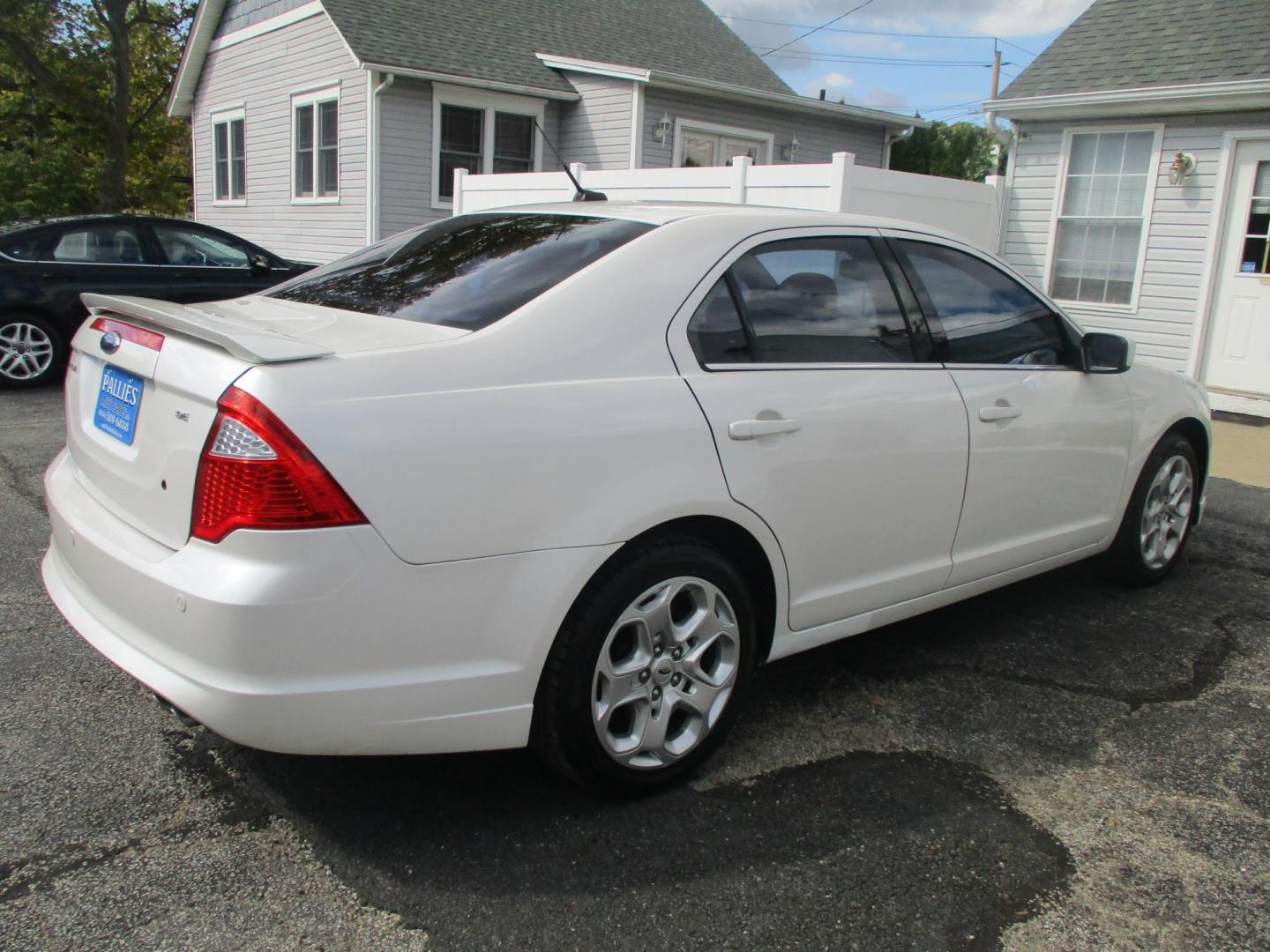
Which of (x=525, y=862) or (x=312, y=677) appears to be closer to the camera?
(x=312, y=677)

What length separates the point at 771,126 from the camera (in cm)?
1692

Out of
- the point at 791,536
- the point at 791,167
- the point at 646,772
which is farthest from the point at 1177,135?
the point at 646,772

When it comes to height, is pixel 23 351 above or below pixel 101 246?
below

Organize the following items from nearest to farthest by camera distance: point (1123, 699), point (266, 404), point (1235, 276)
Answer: point (266, 404), point (1123, 699), point (1235, 276)

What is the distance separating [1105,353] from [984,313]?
2.06 feet

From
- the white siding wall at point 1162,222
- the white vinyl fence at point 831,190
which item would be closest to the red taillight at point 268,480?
the white vinyl fence at point 831,190

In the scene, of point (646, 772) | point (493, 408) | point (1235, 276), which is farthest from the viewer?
point (1235, 276)

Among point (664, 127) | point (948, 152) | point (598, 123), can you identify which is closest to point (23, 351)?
point (598, 123)

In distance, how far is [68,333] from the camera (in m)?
9.29

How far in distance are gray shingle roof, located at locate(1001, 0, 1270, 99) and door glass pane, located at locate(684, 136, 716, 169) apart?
19.1 feet

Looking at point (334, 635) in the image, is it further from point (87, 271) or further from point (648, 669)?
point (87, 271)

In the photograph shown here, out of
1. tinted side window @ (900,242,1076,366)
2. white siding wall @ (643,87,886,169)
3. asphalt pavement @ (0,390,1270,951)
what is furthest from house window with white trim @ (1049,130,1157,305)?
asphalt pavement @ (0,390,1270,951)

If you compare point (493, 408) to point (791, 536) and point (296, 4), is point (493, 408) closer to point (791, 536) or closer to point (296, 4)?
point (791, 536)

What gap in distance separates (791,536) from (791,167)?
6.69m
